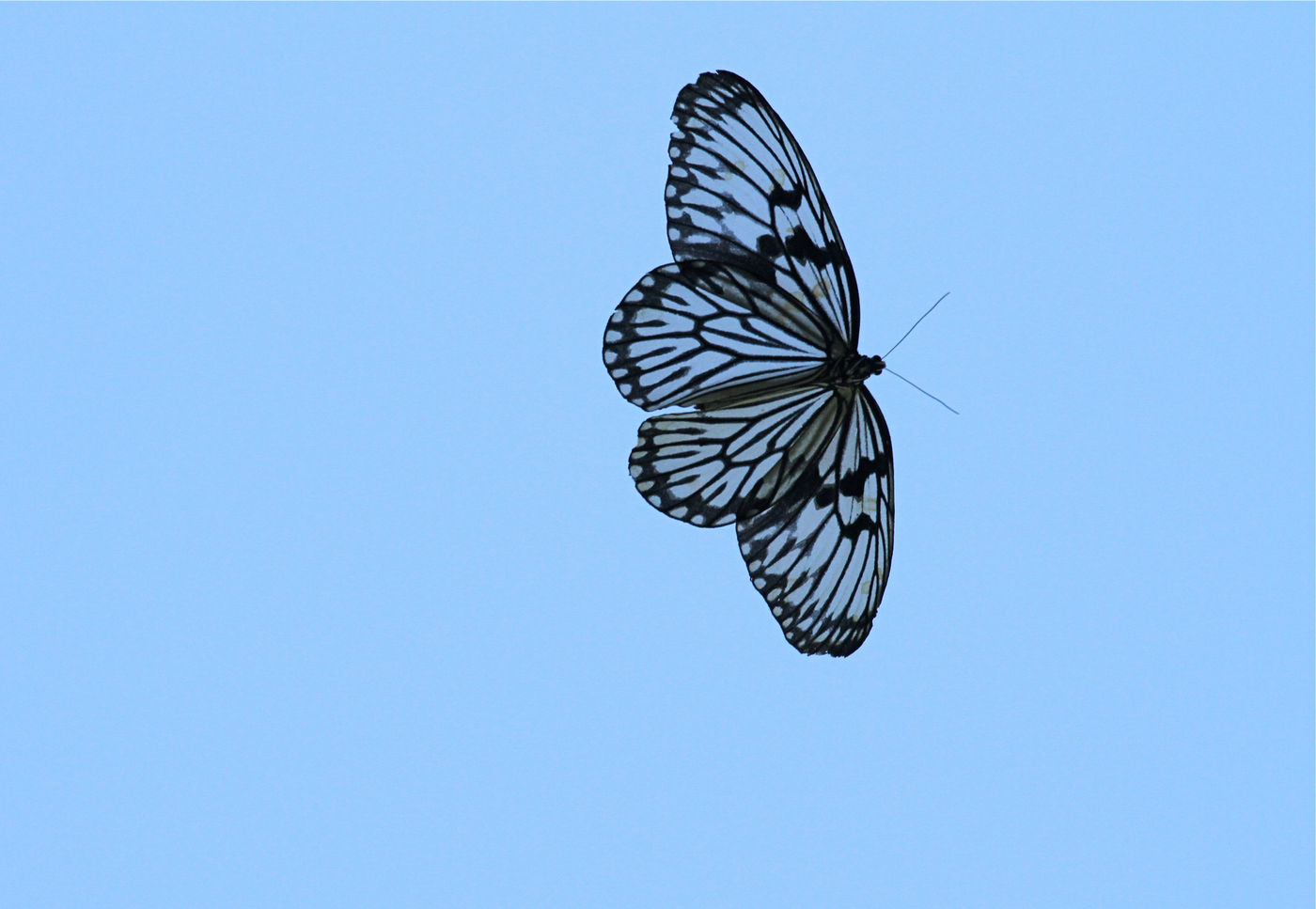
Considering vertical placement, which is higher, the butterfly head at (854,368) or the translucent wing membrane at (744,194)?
the translucent wing membrane at (744,194)

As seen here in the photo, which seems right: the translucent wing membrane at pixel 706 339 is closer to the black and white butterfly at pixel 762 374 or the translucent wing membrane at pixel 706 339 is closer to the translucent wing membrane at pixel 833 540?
the black and white butterfly at pixel 762 374

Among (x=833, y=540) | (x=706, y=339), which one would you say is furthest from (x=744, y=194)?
(x=833, y=540)

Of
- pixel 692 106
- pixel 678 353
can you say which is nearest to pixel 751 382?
pixel 678 353

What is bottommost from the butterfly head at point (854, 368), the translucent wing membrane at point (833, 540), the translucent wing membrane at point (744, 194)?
the translucent wing membrane at point (833, 540)

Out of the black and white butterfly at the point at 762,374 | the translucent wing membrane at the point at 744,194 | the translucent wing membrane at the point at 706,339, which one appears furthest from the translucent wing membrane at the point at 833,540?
the translucent wing membrane at the point at 744,194

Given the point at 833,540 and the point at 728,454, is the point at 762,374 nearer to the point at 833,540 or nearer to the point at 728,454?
the point at 728,454

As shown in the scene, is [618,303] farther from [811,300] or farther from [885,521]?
[885,521]

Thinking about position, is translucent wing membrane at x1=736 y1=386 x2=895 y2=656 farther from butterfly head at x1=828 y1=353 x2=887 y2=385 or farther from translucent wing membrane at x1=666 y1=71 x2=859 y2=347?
translucent wing membrane at x1=666 y1=71 x2=859 y2=347

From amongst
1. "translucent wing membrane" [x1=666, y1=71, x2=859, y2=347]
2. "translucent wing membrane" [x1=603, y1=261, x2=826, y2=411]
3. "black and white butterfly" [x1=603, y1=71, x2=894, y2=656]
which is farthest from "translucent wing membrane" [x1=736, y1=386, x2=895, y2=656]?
"translucent wing membrane" [x1=666, y1=71, x2=859, y2=347]
